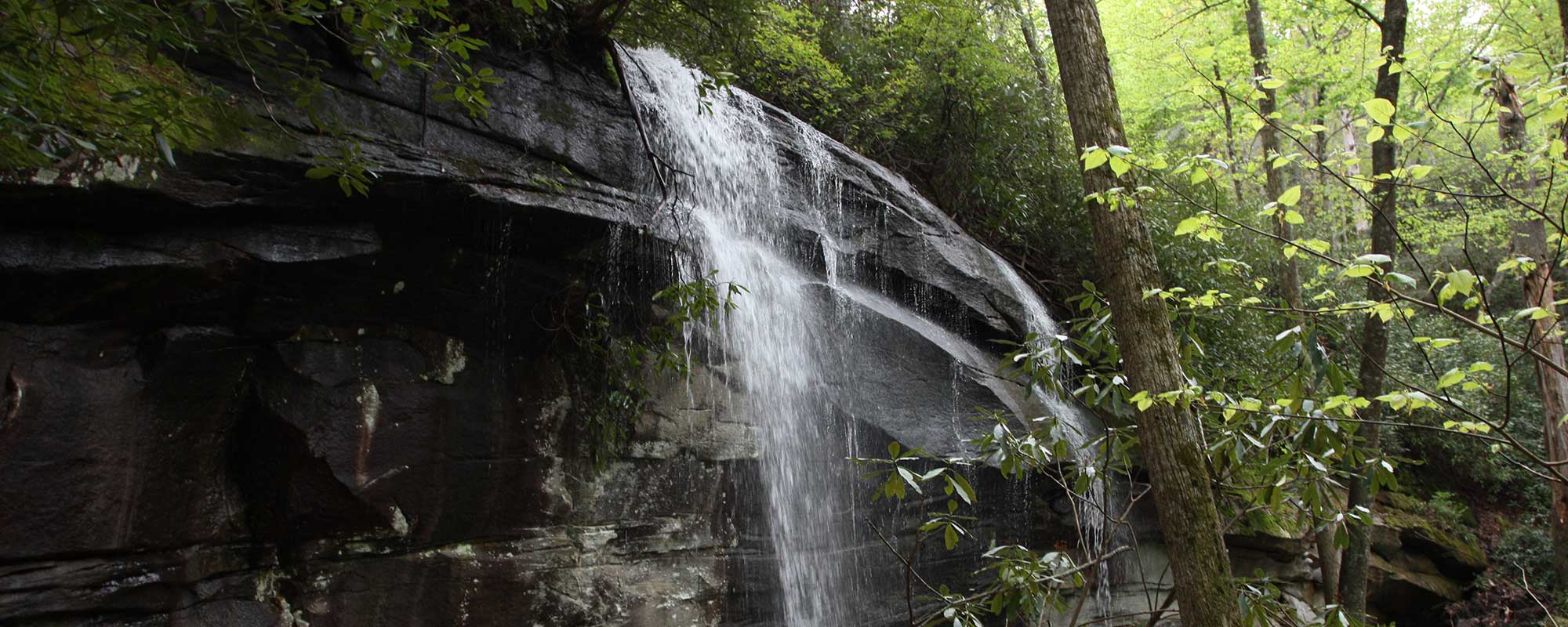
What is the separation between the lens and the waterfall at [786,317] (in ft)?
22.6

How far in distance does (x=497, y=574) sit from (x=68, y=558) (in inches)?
87.0

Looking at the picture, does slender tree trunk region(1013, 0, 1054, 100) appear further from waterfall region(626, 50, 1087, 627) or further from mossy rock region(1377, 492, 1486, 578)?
mossy rock region(1377, 492, 1486, 578)

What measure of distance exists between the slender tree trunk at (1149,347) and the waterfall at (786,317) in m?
2.98

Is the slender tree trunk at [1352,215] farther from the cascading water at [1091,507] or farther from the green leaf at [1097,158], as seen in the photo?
the green leaf at [1097,158]

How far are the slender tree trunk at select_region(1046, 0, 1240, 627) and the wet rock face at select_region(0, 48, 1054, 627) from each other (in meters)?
2.99

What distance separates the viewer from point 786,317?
7.25 metres

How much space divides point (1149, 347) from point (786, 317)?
3387 mm

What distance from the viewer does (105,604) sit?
4508 mm

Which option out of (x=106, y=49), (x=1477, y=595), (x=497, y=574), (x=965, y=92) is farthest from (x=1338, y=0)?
(x=106, y=49)

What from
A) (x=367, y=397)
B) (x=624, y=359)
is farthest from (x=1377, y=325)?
(x=367, y=397)

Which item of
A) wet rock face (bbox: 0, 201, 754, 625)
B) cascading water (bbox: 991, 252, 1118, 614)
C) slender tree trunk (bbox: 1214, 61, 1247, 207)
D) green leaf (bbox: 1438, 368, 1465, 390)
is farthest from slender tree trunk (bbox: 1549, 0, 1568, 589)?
wet rock face (bbox: 0, 201, 754, 625)

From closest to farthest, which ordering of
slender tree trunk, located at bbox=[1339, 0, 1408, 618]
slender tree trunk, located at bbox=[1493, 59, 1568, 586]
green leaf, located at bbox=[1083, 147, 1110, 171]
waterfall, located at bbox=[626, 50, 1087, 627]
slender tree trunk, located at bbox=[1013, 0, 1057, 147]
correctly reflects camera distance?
green leaf, located at bbox=[1083, 147, 1110, 171] → slender tree trunk, located at bbox=[1493, 59, 1568, 586] → waterfall, located at bbox=[626, 50, 1087, 627] → slender tree trunk, located at bbox=[1339, 0, 1408, 618] → slender tree trunk, located at bbox=[1013, 0, 1057, 147]

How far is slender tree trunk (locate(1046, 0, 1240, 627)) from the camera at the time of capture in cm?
420

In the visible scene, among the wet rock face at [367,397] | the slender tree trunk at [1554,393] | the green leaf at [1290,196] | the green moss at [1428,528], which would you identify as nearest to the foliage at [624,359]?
the wet rock face at [367,397]
